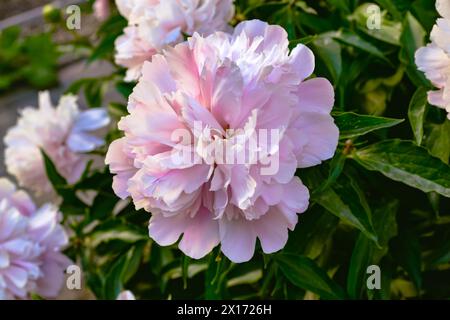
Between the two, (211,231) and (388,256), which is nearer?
(211,231)

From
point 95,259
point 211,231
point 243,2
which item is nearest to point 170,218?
point 211,231

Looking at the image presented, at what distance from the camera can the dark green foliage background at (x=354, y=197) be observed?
0.61 meters

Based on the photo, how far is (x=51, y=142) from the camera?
1.05 m

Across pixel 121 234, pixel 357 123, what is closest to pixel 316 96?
pixel 357 123

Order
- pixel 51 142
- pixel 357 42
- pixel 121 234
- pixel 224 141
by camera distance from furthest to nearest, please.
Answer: pixel 51 142 → pixel 121 234 → pixel 357 42 → pixel 224 141

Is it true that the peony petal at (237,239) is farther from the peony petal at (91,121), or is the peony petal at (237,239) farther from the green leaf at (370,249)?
the peony petal at (91,121)

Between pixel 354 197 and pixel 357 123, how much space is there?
0.07m

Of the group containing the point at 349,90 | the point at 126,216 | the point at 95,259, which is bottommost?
the point at 95,259

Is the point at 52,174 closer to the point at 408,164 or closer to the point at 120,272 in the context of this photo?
the point at 120,272

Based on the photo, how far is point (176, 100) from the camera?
52cm

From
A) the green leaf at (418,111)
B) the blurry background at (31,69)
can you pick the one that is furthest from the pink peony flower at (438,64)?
the blurry background at (31,69)
